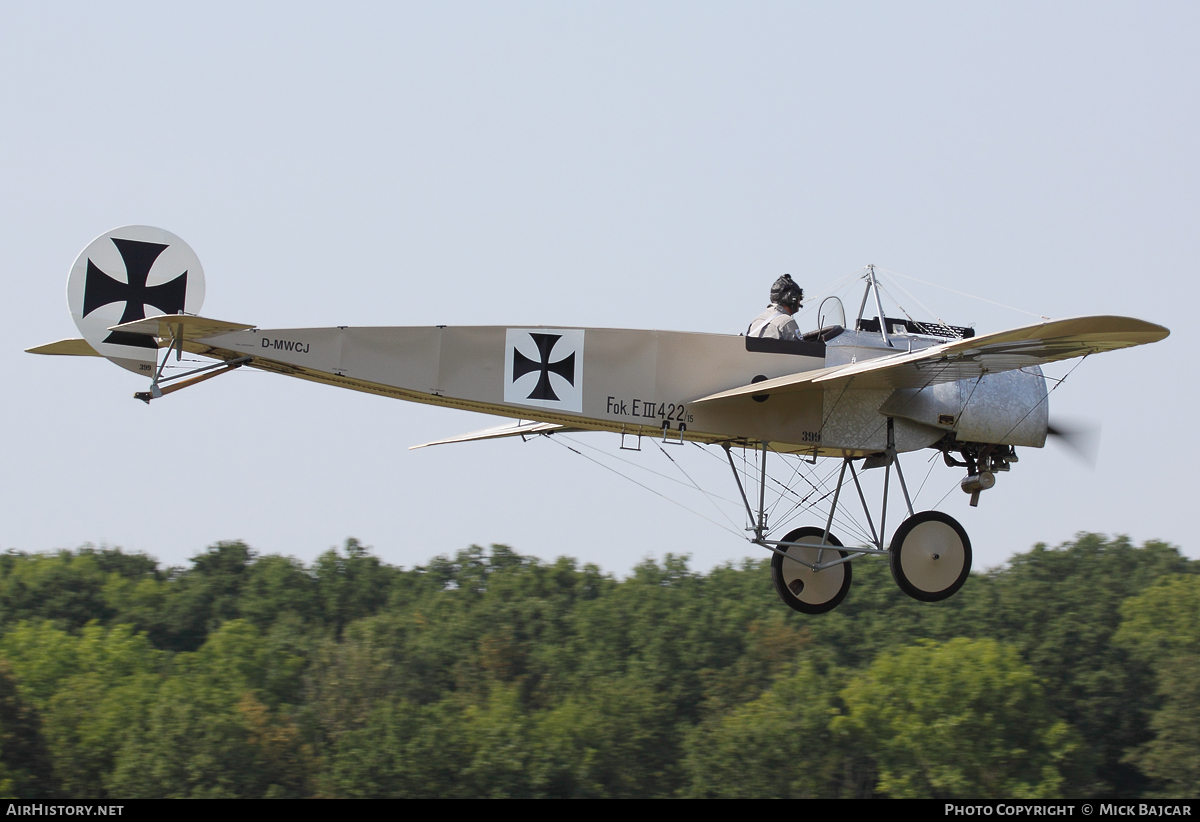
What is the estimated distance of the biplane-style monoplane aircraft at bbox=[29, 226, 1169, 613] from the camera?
1098cm

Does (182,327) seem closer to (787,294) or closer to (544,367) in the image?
(544,367)

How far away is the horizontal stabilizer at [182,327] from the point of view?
10.3m

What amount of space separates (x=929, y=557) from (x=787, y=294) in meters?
2.97

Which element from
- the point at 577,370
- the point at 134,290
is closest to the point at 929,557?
the point at 577,370

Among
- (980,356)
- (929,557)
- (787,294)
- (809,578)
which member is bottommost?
(809,578)

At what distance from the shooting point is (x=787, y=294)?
1324cm

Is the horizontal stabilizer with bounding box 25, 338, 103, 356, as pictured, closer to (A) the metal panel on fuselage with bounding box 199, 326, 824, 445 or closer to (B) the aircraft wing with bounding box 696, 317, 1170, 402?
(A) the metal panel on fuselage with bounding box 199, 326, 824, 445

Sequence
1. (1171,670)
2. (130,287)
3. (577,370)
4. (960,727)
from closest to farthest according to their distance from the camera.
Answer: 1. (130,287)
2. (577,370)
3. (960,727)
4. (1171,670)

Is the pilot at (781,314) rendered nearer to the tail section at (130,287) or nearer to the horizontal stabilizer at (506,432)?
the horizontal stabilizer at (506,432)

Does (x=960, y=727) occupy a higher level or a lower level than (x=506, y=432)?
lower

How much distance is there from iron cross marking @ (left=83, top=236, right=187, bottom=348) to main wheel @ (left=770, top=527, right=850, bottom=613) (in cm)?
637

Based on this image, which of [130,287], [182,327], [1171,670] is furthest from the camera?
[1171,670]

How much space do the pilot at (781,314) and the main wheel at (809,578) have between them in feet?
7.26

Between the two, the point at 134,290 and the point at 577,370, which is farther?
the point at 577,370
